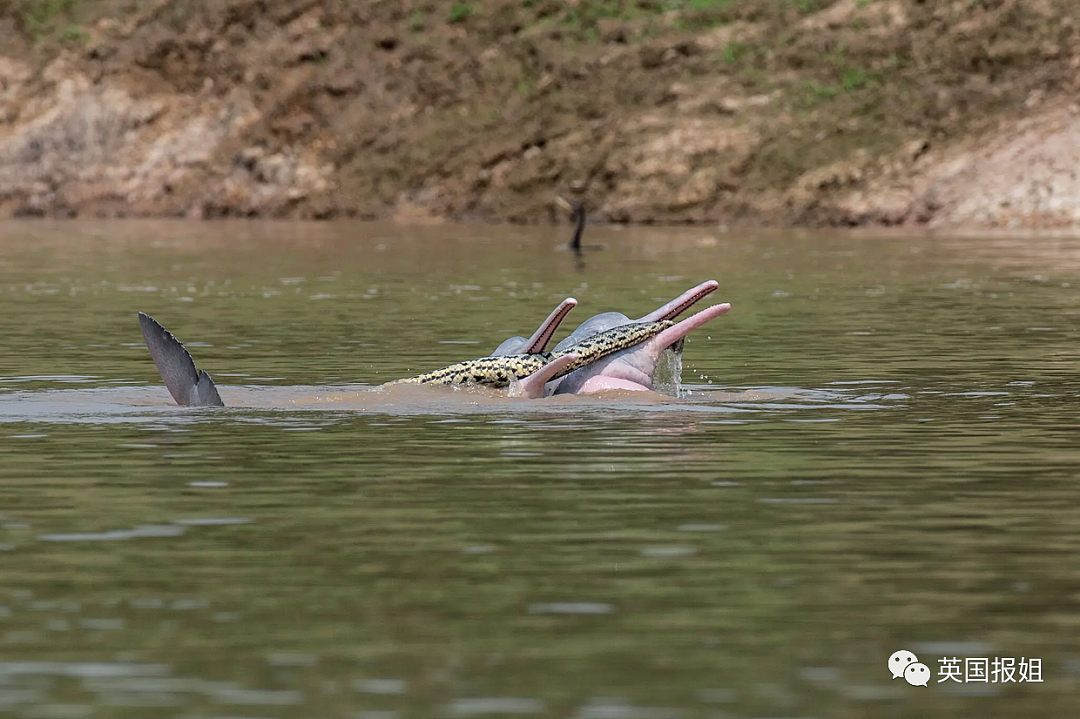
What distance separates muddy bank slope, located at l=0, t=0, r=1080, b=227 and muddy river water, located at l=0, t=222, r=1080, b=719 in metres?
50.6

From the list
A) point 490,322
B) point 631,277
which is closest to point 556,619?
point 490,322

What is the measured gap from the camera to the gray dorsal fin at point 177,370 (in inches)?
786

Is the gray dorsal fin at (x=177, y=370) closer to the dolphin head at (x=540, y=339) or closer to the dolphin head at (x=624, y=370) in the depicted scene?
the dolphin head at (x=540, y=339)

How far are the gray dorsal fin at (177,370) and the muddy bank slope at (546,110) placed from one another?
55.2 meters

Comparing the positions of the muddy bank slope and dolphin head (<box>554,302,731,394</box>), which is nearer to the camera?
dolphin head (<box>554,302,731,394</box>)

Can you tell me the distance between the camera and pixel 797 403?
2133 centimetres

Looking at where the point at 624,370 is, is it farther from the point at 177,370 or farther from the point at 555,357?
the point at 177,370

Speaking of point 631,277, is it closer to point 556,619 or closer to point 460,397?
point 460,397

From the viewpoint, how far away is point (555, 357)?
843 inches

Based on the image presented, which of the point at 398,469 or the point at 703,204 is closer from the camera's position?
the point at 398,469

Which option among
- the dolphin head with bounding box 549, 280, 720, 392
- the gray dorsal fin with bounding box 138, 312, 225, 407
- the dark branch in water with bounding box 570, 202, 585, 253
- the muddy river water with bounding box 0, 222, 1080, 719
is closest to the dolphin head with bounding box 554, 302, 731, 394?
the dolphin head with bounding box 549, 280, 720, 392

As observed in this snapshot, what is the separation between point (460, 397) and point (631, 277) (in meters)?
26.9

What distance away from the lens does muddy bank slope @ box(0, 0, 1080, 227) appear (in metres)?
80.8

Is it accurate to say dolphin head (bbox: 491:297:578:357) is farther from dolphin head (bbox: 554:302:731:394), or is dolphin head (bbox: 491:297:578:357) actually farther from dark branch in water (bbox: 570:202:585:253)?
dark branch in water (bbox: 570:202:585:253)
